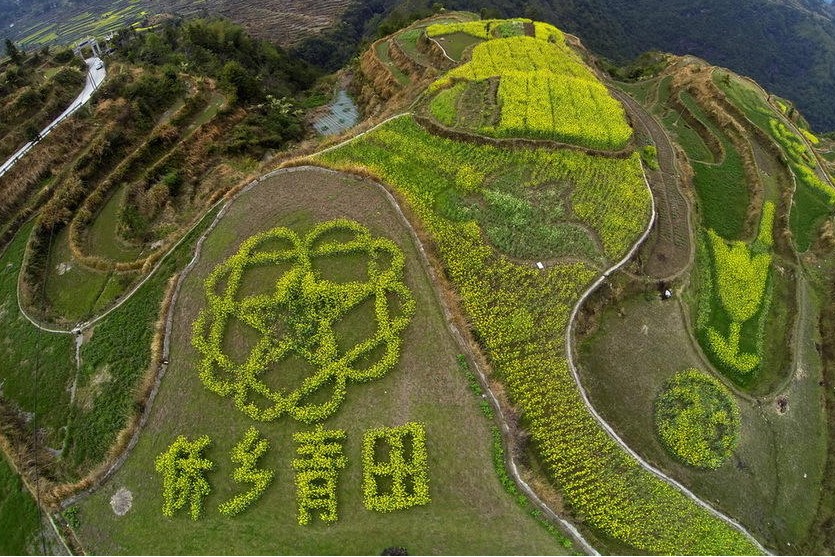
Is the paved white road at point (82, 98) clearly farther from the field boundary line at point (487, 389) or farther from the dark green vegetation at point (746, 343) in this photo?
the dark green vegetation at point (746, 343)

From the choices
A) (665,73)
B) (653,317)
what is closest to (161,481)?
(653,317)

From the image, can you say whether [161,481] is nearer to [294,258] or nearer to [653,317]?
[294,258]

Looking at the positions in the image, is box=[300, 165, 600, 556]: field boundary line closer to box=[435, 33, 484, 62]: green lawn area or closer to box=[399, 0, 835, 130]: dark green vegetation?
box=[435, 33, 484, 62]: green lawn area

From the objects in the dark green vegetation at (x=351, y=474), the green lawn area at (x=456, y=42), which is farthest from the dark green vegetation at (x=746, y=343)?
the green lawn area at (x=456, y=42)

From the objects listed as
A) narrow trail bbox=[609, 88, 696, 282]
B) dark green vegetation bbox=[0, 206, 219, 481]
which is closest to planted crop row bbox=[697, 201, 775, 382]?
narrow trail bbox=[609, 88, 696, 282]

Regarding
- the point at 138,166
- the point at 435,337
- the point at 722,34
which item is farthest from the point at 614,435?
the point at 722,34
